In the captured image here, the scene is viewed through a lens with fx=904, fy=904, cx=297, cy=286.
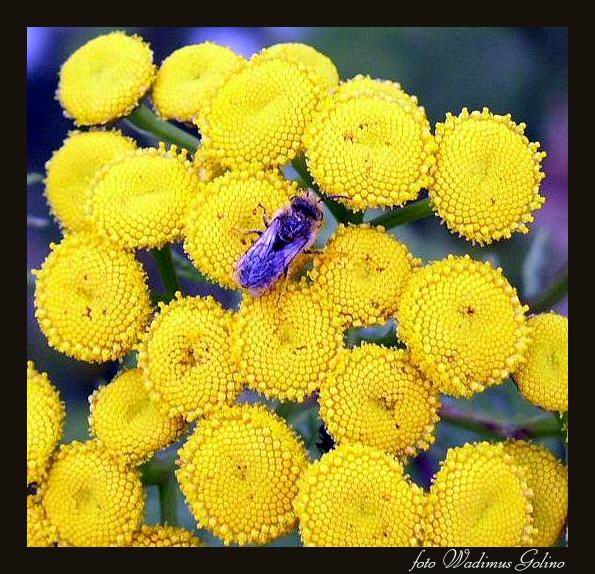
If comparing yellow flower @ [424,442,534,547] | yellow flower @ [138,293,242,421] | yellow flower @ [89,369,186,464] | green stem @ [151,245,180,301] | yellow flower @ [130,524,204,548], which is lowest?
yellow flower @ [130,524,204,548]

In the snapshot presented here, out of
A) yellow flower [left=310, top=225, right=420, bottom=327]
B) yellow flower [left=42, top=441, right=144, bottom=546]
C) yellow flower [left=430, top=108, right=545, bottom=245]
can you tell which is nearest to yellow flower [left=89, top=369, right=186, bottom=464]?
yellow flower [left=42, top=441, right=144, bottom=546]

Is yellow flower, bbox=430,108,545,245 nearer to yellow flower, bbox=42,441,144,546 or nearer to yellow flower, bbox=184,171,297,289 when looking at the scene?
yellow flower, bbox=184,171,297,289

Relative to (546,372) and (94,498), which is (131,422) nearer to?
(94,498)

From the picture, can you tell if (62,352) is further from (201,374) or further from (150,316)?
(201,374)

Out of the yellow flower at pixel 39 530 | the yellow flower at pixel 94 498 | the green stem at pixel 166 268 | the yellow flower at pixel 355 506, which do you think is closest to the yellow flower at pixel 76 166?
the green stem at pixel 166 268

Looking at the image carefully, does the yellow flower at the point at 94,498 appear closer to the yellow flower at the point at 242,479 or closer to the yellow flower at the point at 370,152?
the yellow flower at the point at 242,479
